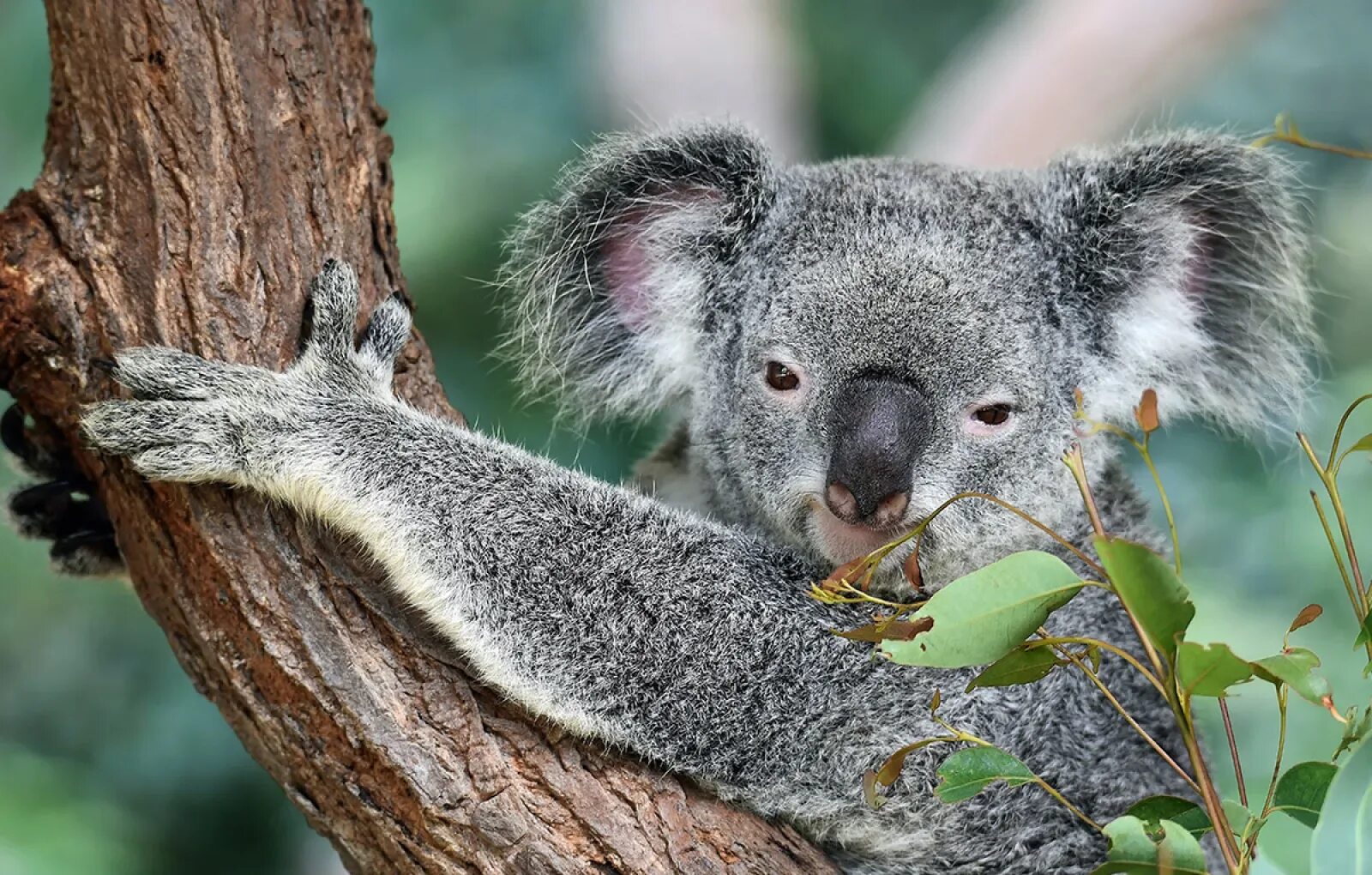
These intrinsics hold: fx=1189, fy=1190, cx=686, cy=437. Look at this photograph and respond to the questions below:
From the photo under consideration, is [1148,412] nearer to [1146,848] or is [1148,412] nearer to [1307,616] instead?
[1307,616]

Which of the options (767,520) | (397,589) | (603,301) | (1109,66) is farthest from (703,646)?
(1109,66)

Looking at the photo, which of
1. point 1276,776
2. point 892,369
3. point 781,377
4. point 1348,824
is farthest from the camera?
point 781,377

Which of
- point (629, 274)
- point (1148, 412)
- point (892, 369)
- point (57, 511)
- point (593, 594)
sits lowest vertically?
point (57, 511)

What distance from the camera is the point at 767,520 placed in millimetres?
2434

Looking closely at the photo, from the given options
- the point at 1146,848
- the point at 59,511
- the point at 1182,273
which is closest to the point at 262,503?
the point at 59,511

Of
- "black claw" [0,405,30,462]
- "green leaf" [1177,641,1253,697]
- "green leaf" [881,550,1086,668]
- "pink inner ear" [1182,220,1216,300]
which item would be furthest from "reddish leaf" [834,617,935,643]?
"black claw" [0,405,30,462]

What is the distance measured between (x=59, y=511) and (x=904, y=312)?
1826 mm

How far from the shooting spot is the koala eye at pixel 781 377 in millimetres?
2307

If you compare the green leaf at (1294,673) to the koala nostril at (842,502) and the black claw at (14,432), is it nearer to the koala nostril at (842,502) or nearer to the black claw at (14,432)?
the koala nostril at (842,502)

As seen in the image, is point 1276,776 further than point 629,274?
No

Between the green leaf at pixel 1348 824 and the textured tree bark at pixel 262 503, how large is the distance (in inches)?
38.7

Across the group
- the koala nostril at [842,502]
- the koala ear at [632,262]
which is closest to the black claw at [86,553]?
the koala ear at [632,262]

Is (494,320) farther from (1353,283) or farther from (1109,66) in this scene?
(1353,283)

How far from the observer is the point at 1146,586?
1350 millimetres
